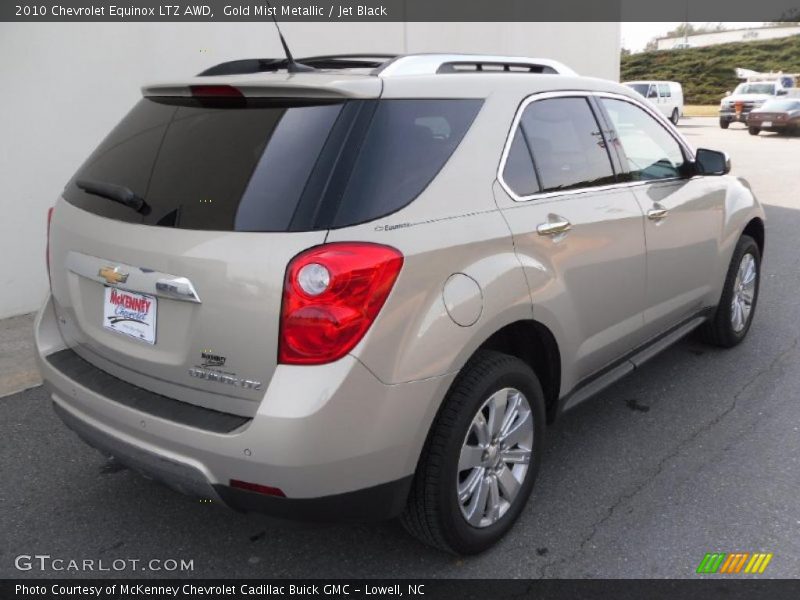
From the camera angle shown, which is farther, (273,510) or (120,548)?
(120,548)

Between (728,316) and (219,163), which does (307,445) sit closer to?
(219,163)

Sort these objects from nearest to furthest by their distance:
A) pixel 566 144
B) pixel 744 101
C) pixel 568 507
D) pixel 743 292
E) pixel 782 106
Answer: pixel 568 507
pixel 566 144
pixel 743 292
pixel 782 106
pixel 744 101

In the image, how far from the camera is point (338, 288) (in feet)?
7.02

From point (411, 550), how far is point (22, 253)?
432 centimetres

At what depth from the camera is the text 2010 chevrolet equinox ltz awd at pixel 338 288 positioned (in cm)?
216

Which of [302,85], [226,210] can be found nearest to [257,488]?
[226,210]

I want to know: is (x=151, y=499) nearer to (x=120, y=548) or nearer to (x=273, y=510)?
(x=120, y=548)

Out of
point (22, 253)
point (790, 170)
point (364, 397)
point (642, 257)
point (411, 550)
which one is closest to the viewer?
point (364, 397)

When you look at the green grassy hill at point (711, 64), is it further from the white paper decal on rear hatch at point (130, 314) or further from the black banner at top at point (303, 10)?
the white paper decal on rear hatch at point (130, 314)

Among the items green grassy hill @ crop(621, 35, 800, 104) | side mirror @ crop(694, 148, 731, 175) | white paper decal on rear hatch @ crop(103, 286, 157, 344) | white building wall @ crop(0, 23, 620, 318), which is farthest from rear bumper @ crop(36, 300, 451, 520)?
green grassy hill @ crop(621, 35, 800, 104)

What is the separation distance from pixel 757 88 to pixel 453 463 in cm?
3354

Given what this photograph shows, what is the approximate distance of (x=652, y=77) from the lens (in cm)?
4819

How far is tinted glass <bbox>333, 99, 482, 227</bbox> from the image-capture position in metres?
2.25

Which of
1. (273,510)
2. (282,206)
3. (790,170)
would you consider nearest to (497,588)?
(273,510)
